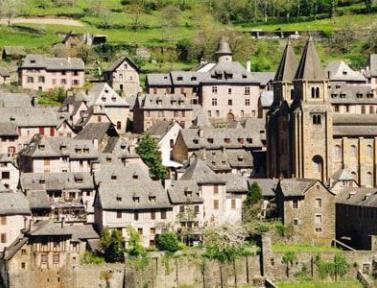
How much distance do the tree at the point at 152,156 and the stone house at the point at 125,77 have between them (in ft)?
99.6

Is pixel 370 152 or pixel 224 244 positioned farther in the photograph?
pixel 370 152

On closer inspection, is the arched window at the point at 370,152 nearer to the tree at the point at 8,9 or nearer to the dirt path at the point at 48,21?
the dirt path at the point at 48,21

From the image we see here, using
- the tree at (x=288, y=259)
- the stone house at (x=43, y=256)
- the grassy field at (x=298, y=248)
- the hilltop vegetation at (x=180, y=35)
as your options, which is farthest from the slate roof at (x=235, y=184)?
the hilltop vegetation at (x=180, y=35)

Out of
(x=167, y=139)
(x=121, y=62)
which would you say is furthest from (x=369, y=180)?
(x=121, y=62)

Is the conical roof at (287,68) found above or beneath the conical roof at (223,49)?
beneath

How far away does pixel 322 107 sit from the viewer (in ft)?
402

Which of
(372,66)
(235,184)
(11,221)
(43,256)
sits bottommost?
(43,256)

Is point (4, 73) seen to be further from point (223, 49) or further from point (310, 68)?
point (310, 68)

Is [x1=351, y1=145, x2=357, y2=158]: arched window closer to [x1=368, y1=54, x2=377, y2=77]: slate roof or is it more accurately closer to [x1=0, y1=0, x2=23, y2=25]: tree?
[x1=368, y1=54, x2=377, y2=77]: slate roof

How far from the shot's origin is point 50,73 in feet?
518

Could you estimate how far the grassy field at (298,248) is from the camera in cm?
10981

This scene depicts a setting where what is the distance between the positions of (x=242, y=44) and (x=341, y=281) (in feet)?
231

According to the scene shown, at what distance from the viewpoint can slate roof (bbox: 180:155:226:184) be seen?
11381cm

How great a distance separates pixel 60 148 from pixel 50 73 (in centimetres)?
3662
